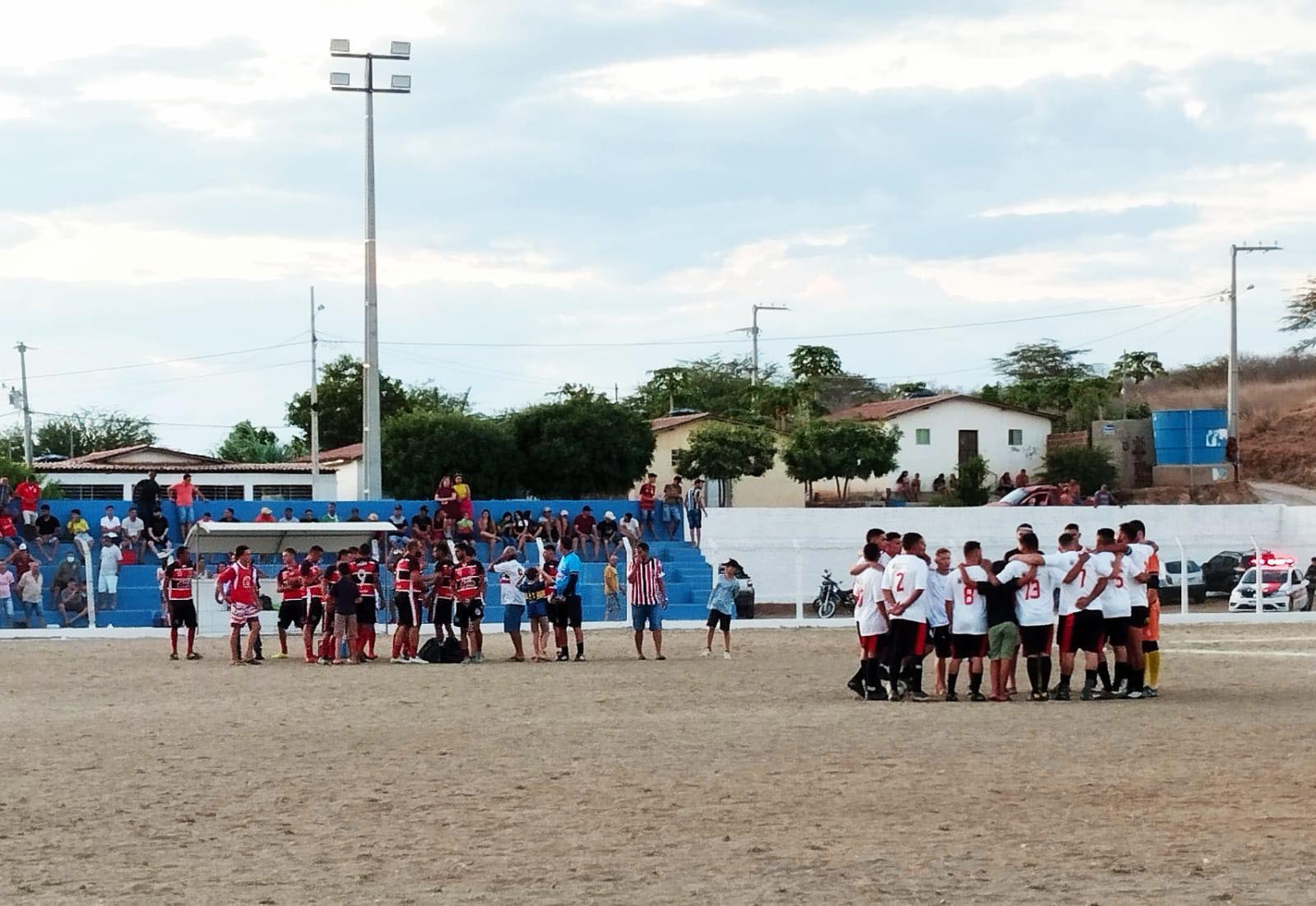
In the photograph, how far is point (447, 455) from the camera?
58.9m

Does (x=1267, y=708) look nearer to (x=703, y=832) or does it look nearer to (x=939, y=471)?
(x=703, y=832)

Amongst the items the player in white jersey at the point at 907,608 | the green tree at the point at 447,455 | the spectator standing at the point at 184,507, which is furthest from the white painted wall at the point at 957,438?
the player in white jersey at the point at 907,608

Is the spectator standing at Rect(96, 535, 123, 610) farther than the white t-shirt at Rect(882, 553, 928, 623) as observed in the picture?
Yes

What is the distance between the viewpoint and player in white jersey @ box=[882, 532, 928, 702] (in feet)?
58.5

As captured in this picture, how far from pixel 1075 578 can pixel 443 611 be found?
33.7 feet

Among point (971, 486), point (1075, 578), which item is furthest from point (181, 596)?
point (971, 486)

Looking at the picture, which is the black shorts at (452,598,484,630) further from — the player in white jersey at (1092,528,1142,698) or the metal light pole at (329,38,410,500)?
the metal light pole at (329,38,410,500)

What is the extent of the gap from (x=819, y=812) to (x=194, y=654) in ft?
58.6

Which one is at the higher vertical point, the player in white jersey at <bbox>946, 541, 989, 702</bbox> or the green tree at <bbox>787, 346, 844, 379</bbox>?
the green tree at <bbox>787, 346, 844, 379</bbox>

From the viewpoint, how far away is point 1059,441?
2694 inches

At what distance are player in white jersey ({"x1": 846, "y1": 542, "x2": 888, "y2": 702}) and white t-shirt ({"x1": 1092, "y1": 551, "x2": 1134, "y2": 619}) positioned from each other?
222 cm

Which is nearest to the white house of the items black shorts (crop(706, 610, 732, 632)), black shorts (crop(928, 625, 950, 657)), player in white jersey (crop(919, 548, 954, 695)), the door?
the door

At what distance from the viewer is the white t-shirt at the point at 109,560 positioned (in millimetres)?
33938

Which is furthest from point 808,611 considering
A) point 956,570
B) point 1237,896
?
point 1237,896
